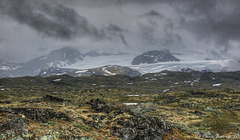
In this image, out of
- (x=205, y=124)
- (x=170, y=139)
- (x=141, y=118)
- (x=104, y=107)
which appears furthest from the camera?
(x=205, y=124)

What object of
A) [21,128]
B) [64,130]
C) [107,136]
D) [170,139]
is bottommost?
[170,139]

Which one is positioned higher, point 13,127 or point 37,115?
point 13,127

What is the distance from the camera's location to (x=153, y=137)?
91.4 feet

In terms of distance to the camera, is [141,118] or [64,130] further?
[141,118]

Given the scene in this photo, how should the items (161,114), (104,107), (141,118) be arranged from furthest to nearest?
(161,114), (104,107), (141,118)

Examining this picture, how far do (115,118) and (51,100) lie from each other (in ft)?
93.9

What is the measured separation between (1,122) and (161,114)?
186ft

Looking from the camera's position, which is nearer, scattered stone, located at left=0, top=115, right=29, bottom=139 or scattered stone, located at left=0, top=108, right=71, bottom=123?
scattered stone, located at left=0, top=115, right=29, bottom=139

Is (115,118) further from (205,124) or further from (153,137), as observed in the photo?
(205,124)

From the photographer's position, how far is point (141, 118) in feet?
108

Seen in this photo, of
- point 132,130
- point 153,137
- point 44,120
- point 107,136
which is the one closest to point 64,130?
point 44,120

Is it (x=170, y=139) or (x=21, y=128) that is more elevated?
(x=21, y=128)

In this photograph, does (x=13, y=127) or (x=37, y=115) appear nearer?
(x=13, y=127)

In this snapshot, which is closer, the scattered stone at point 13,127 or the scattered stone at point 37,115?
the scattered stone at point 13,127
